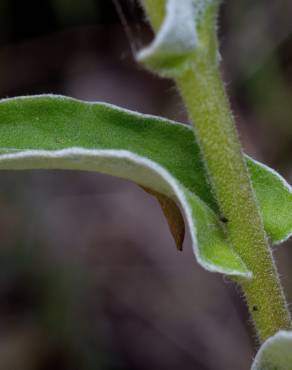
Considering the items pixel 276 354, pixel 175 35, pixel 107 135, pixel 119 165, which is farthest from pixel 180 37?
pixel 276 354

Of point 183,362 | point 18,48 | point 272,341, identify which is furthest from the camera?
point 18,48

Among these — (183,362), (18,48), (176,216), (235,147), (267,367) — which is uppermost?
(235,147)

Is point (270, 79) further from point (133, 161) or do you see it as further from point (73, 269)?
point (133, 161)

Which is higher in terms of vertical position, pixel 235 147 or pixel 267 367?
pixel 235 147

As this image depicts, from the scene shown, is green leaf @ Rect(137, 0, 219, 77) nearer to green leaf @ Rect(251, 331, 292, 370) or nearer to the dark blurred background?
green leaf @ Rect(251, 331, 292, 370)

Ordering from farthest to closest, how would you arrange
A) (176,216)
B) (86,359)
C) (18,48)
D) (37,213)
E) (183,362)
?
1. (18,48)
2. (37,213)
3. (183,362)
4. (86,359)
5. (176,216)

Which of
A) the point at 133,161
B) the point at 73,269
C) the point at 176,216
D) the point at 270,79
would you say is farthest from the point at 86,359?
the point at 133,161

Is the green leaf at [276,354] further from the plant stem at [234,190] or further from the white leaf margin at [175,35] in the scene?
the white leaf margin at [175,35]
